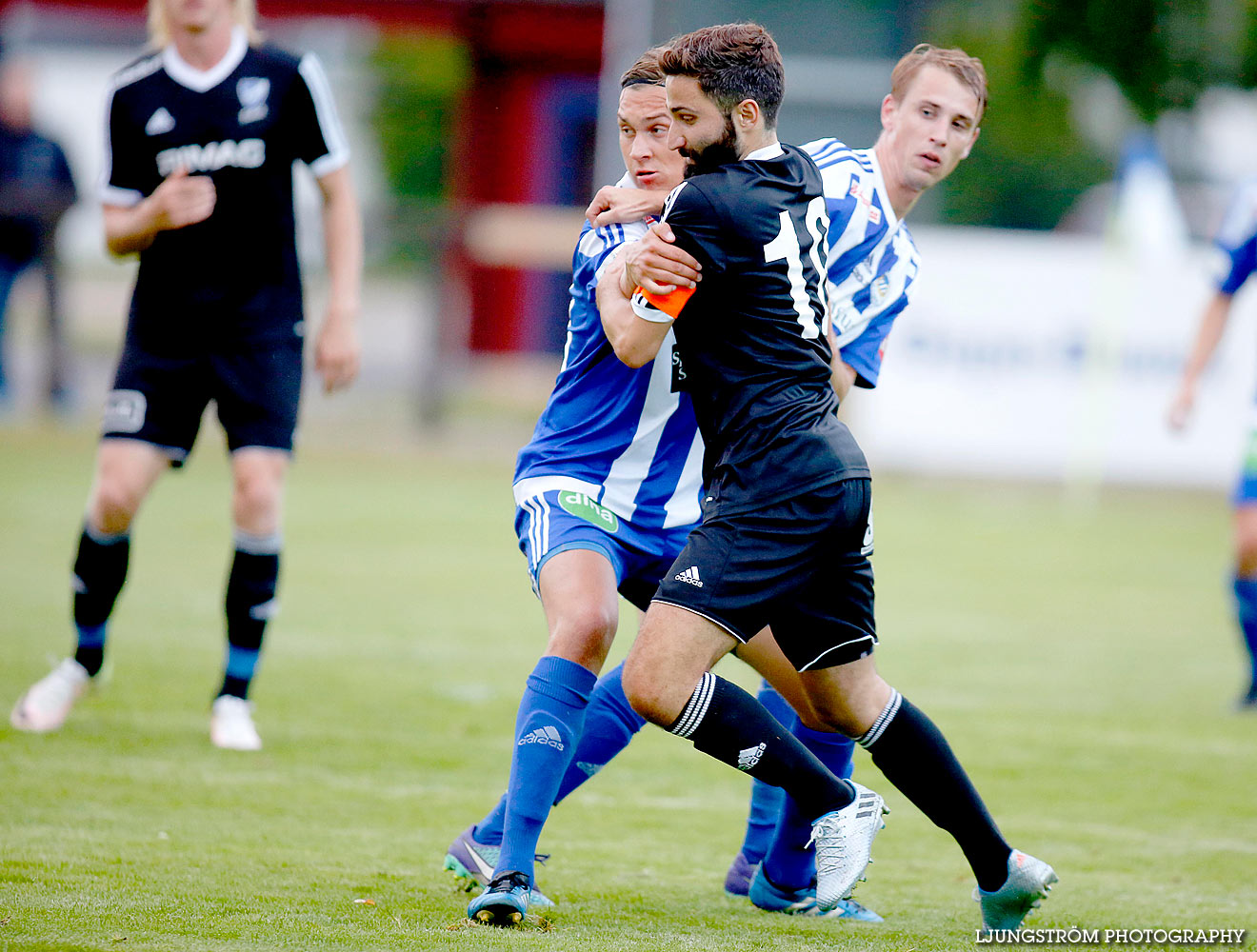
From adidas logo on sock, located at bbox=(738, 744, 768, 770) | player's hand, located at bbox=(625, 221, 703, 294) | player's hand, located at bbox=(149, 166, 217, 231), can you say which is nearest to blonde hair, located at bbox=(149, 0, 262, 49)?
player's hand, located at bbox=(149, 166, 217, 231)

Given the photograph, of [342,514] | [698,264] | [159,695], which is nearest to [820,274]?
[698,264]

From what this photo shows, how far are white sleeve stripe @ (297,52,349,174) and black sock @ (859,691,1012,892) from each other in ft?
9.65

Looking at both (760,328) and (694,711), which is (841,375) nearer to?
(760,328)

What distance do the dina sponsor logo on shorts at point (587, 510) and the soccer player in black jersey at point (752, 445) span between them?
15.8 inches

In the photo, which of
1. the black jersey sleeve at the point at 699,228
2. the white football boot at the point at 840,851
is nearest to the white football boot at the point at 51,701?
the white football boot at the point at 840,851

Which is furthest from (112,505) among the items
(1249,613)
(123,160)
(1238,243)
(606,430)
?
(1238,243)

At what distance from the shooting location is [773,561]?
3426 mm

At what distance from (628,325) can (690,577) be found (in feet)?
1.79

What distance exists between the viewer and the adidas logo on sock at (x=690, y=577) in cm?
342

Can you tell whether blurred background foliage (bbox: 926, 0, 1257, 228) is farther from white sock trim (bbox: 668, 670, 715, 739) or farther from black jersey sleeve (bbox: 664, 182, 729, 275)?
white sock trim (bbox: 668, 670, 715, 739)

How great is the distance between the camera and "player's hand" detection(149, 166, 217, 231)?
5.12m

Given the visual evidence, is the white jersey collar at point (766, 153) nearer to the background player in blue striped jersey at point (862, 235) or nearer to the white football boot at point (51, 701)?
the background player in blue striped jersey at point (862, 235)

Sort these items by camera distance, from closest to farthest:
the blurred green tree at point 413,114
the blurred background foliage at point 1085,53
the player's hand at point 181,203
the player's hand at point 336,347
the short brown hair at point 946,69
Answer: the short brown hair at point 946,69
the player's hand at point 181,203
the player's hand at point 336,347
the blurred background foliage at point 1085,53
the blurred green tree at point 413,114

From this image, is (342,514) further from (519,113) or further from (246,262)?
(519,113)
